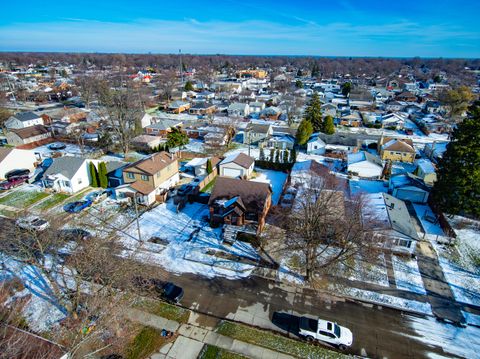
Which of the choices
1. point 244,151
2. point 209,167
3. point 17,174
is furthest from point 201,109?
point 17,174

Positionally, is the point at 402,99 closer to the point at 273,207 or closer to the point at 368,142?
the point at 368,142

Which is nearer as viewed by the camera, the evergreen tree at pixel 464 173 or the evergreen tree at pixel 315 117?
the evergreen tree at pixel 464 173

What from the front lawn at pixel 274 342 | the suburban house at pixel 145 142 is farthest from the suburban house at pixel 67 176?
the front lawn at pixel 274 342

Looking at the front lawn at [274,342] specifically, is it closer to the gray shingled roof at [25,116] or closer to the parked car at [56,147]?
the parked car at [56,147]

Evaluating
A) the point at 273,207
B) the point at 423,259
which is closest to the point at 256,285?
the point at 273,207

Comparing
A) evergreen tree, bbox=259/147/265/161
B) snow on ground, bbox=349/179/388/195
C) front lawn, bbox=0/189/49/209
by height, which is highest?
evergreen tree, bbox=259/147/265/161

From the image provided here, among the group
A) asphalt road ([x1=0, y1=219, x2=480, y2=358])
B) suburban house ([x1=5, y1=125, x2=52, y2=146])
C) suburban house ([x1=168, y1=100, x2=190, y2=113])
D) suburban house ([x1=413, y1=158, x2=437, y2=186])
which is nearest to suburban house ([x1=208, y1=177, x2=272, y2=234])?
asphalt road ([x1=0, y1=219, x2=480, y2=358])

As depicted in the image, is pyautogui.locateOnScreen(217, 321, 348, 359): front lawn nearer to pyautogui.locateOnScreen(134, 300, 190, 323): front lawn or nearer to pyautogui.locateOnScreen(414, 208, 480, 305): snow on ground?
pyautogui.locateOnScreen(134, 300, 190, 323): front lawn
